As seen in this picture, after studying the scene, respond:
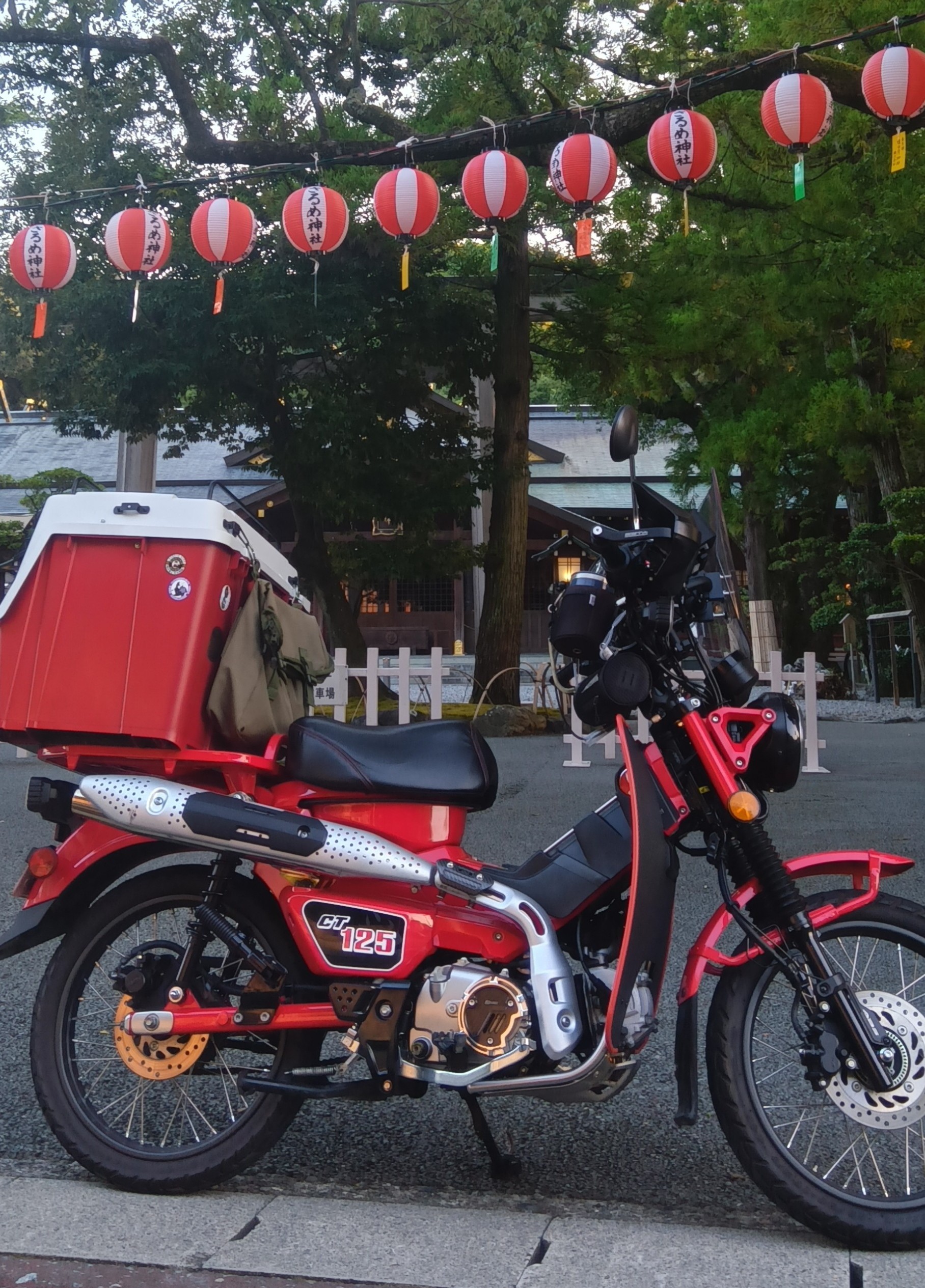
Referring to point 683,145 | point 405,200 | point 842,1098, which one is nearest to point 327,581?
point 405,200

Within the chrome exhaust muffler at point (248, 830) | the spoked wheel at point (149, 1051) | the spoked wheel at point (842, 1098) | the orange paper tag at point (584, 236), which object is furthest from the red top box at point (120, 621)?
the orange paper tag at point (584, 236)

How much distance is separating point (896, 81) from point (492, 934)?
303 inches

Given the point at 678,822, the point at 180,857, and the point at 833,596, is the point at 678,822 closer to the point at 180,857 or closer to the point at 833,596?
the point at 180,857

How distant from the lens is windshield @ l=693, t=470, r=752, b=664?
256cm

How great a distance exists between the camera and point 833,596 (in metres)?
21.7

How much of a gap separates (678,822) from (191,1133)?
4.32ft

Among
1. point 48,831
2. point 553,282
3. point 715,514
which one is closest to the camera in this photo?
point 715,514

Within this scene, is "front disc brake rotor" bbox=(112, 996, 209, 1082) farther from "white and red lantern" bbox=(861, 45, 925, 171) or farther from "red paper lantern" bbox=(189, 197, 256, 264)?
"red paper lantern" bbox=(189, 197, 256, 264)

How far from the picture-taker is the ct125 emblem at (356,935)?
2.50m

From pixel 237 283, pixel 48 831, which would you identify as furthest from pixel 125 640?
pixel 237 283

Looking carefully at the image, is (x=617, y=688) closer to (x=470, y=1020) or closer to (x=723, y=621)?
(x=723, y=621)

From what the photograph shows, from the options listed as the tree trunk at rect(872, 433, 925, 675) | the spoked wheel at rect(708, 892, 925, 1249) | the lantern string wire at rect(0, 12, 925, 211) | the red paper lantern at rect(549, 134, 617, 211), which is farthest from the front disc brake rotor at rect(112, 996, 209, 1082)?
the tree trunk at rect(872, 433, 925, 675)

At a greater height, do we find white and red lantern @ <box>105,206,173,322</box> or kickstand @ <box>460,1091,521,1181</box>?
white and red lantern @ <box>105,206,173,322</box>

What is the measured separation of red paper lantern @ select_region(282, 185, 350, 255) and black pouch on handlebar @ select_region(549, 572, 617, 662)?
27.5 ft
